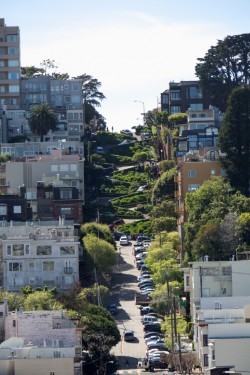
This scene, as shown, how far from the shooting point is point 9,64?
15525 cm

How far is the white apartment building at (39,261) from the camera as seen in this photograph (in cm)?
10669

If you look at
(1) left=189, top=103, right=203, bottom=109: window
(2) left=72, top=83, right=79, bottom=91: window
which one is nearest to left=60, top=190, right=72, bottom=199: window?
(2) left=72, top=83, right=79, bottom=91: window

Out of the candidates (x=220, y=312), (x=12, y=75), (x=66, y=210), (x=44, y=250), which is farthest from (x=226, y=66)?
(x=220, y=312)

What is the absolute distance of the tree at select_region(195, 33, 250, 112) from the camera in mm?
147000

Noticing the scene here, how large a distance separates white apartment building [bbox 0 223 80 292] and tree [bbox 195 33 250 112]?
41127 millimetres

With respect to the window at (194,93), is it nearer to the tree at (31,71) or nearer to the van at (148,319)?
the tree at (31,71)

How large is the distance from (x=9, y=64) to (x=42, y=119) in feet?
45.4

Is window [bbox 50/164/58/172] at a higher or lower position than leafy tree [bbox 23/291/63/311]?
higher

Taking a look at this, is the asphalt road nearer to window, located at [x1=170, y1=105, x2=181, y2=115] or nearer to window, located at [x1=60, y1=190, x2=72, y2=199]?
window, located at [x1=60, y1=190, x2=72, y2=199]

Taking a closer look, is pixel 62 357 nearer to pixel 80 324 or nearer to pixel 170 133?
pixel 80 324

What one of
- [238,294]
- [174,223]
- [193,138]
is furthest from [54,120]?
[238,294]

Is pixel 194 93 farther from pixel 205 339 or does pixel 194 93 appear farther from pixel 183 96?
pixel 205 339

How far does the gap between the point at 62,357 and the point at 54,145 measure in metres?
55.3

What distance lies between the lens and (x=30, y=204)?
122 m
